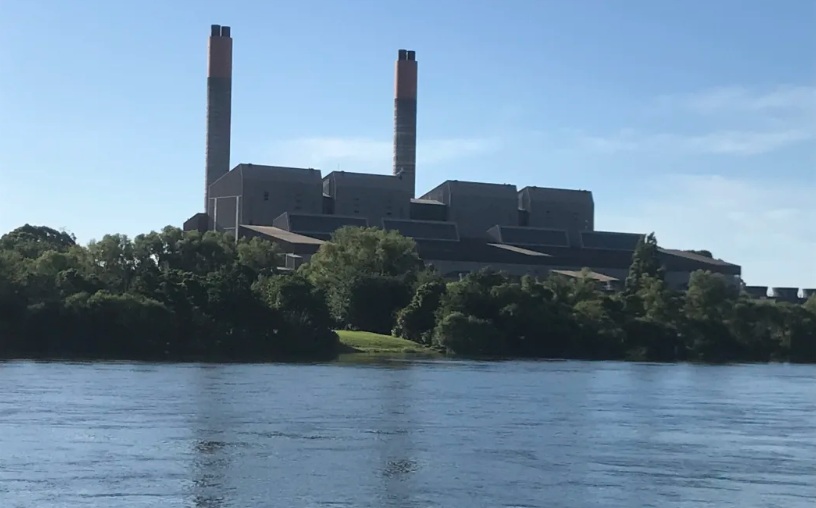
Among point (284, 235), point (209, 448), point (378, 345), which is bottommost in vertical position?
point (209, 448)

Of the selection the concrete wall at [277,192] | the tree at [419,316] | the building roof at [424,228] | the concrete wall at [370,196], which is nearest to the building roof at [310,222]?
the concrete wall at [277,192]

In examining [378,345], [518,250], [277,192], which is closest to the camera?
[378,345]

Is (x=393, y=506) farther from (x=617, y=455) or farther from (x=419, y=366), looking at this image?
(x=419, y=366)

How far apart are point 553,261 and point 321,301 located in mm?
59344

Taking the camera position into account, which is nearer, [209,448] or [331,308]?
[209,448]

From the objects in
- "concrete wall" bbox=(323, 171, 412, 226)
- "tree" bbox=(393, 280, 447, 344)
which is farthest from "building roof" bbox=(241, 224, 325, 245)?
"tree" bbox=(393, 280, 447, 344)

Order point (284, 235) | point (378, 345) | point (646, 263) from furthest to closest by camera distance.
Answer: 1. point (646, 263)
2. point (284, 235)
3. point (378, 345)

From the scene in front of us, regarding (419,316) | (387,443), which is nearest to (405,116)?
(419,316)

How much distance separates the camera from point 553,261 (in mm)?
144000

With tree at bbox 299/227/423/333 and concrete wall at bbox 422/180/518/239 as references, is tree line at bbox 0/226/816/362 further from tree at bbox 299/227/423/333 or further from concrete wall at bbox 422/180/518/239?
concrete wall at bbox 422/180/518/239

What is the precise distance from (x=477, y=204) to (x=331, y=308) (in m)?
57.9

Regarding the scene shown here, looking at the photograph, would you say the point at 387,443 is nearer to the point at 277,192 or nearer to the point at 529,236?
the point at 277,192

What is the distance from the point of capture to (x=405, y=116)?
152m

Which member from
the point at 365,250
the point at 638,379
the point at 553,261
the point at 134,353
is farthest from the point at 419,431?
the point at 553,261
